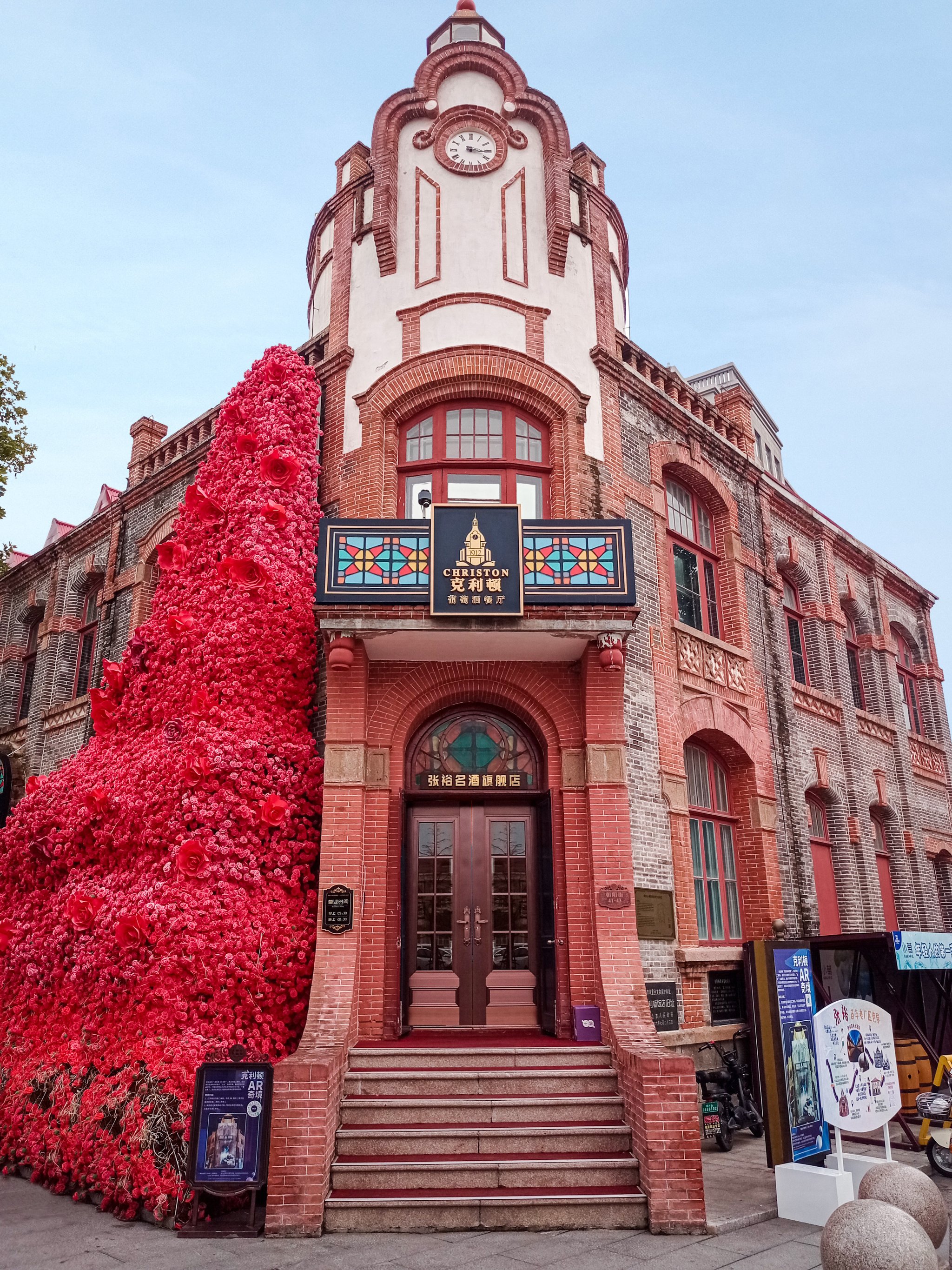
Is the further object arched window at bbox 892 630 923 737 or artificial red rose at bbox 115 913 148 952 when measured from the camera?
arched window at bbox 892 630 923 737

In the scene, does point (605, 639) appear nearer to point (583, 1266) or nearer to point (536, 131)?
point (583, 1266)

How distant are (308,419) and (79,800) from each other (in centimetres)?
A: 569

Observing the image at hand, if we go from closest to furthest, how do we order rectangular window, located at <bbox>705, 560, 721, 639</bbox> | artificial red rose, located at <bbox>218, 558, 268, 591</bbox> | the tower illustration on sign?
the tower illustration on sign → artificial red rose, located at <bbox>218, 558, 268, 591</bbox> → rectangular window, located at <bbox>705, 560, 721, 639</bbox>

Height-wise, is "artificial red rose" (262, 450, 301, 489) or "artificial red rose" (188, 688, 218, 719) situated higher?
"artificial red rose" (262, 450, 301, 489)

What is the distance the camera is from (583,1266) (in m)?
6.18

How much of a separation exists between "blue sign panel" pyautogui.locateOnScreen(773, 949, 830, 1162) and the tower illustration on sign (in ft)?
15.7

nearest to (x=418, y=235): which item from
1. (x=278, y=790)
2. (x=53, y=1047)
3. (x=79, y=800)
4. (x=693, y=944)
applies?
(x=278, y=790)

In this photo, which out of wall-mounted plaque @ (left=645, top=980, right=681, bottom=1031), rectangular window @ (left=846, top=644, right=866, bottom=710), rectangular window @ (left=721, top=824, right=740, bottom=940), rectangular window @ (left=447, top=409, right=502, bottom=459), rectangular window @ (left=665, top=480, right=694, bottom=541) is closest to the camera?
wall-mounted plaque @ (left=645, top=980, right=681, bottom=1031)

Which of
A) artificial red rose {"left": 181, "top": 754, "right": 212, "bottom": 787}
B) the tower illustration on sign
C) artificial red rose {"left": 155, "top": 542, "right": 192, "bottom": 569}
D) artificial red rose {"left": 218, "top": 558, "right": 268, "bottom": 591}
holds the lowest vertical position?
artificial red rose {"left": 181, "top": 754, "right": 212, "bottom": 787}

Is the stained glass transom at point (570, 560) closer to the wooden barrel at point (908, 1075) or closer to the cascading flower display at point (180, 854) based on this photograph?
the cascading flower display at point (180, 854)

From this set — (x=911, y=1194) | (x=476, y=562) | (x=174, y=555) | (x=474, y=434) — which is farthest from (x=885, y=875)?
(x=174, y=555)

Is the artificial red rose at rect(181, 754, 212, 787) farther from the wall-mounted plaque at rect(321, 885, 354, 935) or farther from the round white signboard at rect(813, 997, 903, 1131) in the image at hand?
the round white signboard at rect(813, 997, 903, 1131)

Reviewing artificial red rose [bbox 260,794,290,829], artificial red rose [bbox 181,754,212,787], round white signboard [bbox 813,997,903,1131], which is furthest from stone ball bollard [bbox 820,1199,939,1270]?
artificial red rose [bbox 181,754,212,787]

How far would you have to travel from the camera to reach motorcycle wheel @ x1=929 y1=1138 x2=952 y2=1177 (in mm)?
8922
